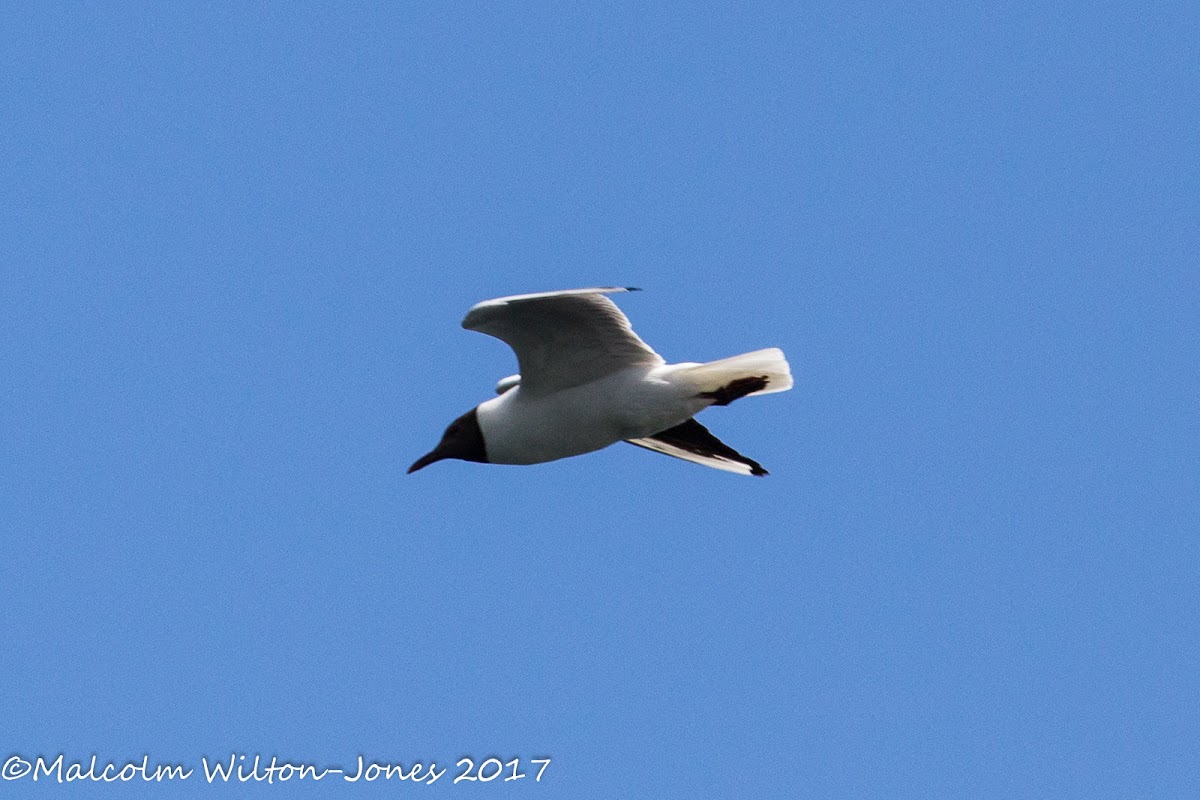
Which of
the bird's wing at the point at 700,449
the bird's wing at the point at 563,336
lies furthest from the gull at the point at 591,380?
the bird's wing at the point at 700,449

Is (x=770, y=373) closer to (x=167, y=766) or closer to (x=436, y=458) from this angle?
(x=436, y=458)

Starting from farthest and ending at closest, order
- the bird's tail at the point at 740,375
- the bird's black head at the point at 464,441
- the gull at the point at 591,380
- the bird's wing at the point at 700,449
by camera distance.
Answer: the bird's wing at the point at 700,449
the bird's black head at the point at 464,441
the bird's tail at the point at 740,375
the gull at the point at 591,380

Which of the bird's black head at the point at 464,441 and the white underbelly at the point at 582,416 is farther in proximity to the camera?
the bird's black head at the point at 464,441

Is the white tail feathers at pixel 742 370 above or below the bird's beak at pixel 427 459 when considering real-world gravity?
above

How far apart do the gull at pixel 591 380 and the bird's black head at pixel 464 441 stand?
230 mm

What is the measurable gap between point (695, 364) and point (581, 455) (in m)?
1.02

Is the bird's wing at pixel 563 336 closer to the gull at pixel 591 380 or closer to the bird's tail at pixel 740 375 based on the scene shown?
the gull at pixel 591 380

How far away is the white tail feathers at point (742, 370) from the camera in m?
10.9

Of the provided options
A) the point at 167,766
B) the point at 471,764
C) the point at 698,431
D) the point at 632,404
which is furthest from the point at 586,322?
the point at 167,766

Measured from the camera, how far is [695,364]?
11.0 meters

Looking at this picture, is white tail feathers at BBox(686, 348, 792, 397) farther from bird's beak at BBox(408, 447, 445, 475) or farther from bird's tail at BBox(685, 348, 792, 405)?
bird's beak at BBox(408, 447, 445, 475)

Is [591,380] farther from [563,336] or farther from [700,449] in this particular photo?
[700,449]

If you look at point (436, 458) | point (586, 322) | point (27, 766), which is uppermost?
point (586, 322)

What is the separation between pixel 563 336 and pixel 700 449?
77.6 inches
